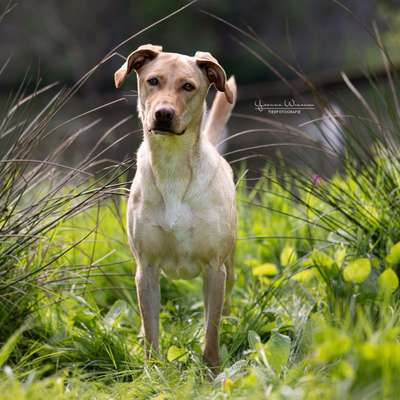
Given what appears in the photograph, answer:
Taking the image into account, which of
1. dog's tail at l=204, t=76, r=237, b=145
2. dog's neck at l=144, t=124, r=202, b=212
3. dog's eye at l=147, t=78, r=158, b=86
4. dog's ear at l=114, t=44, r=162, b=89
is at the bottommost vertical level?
dog's tail at l=204, t=76, r=237, b=145

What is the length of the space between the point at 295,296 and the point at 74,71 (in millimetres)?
17640

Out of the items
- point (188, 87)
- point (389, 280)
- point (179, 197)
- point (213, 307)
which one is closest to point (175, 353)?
point (213, 307)

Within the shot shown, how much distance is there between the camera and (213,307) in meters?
4.14

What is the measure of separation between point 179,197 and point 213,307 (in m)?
0.58

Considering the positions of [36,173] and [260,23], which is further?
[260,23]

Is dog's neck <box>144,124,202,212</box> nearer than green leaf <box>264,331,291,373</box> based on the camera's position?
No

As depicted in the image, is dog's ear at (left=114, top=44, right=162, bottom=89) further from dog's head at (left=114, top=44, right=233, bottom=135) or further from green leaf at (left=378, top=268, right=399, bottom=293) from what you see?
green leaf at (left=378, top=268, right=399, bottom=293)

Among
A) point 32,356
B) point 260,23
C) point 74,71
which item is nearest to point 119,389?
point 32,356

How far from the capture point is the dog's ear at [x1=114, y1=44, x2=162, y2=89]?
13.3ft

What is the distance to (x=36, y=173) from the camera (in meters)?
4.28

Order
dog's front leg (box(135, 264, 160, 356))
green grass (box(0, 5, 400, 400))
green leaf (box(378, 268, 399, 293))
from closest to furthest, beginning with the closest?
green grass (box(0, 5, 400, 400)) < green leaf (box(378, 268, 399, 293)) < dog's front leg (box(135, 264, 160, 356))

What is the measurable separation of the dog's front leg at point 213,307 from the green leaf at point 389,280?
2.57ft

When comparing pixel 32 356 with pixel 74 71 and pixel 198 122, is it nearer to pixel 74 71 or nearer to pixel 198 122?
pixel 198 122

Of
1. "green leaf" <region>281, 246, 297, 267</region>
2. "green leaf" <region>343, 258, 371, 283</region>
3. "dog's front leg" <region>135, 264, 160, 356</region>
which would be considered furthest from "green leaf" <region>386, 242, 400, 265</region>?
"dog's front leg" <region>135, 264, 160, 356</region>
